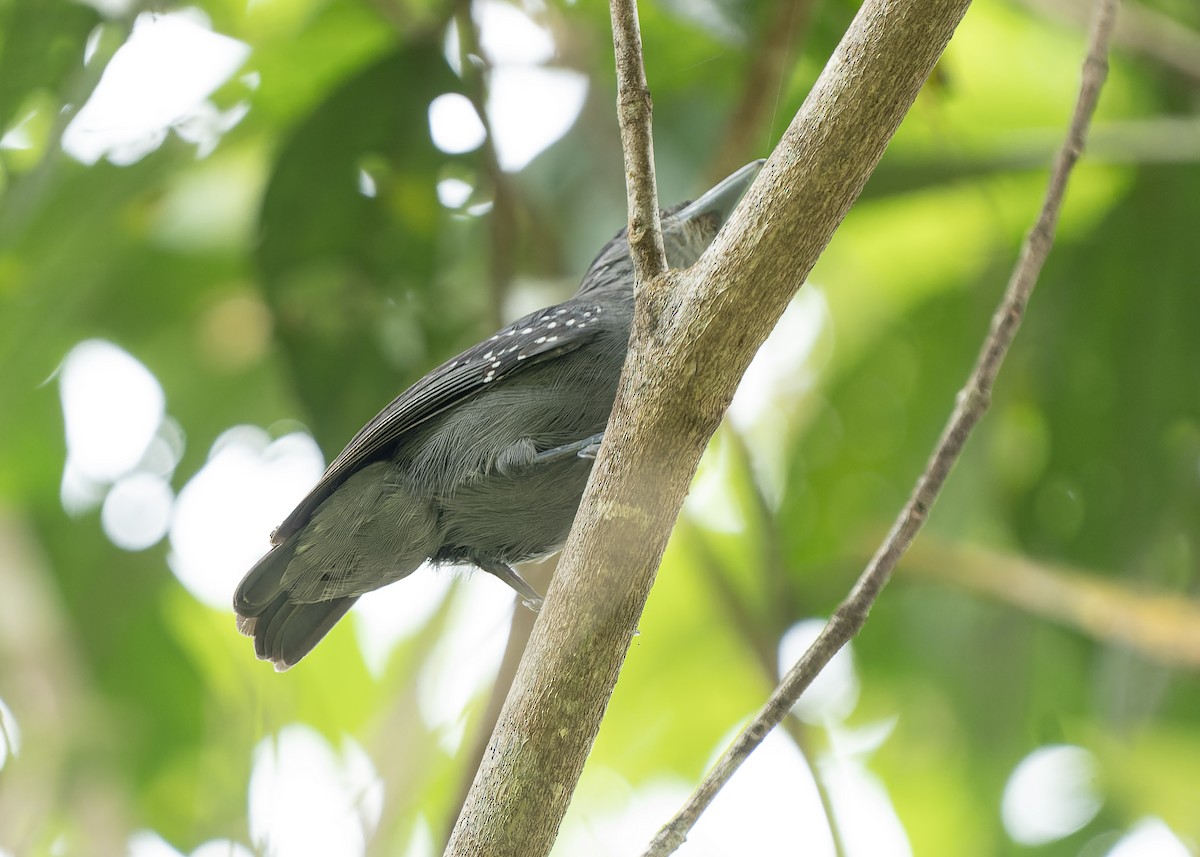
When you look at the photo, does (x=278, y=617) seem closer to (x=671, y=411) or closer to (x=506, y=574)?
(x=506, y=574)

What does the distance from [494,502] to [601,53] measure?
8.26 feet

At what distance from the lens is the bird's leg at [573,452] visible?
3.46 meters

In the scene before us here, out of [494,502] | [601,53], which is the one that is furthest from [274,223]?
[494,502]

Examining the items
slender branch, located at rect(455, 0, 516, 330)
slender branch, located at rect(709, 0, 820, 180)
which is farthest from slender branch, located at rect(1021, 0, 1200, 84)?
slender branch, located at rect(455, 0, 516, 330)

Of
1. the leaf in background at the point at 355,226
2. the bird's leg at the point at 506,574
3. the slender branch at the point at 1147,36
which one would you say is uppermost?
the slender branch at the point at 1147,36

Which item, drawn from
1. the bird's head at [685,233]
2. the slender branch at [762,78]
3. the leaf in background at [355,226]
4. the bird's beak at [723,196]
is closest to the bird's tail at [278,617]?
the leaf in background at [355,226]

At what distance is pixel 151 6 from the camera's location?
4629 millimetres

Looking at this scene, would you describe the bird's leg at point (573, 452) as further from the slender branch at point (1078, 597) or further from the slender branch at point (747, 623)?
the slender branch at point (1078, 597)

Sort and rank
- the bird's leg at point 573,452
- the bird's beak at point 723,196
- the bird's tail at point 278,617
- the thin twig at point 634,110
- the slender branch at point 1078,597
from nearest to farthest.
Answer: the thin twig at point 634,110 → the bird's leg at point 573,452 → the bird's tail at point 278,617 → the bird's beak at point 723,196 → the slender branch at point 1078,597

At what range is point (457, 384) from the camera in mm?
3775

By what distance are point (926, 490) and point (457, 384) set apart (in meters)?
1.51

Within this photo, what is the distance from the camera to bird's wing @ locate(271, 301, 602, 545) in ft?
12.2

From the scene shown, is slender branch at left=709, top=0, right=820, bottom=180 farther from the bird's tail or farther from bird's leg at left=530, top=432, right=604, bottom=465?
the bird's tail

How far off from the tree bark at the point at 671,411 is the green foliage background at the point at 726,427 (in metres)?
1.87
